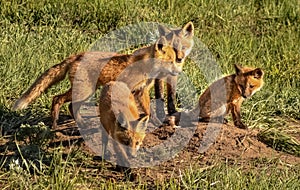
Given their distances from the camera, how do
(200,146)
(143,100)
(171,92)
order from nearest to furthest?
1. (200,146)
2. (143,100)
3. (171,92)

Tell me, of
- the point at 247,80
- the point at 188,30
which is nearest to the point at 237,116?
the point at 247,80

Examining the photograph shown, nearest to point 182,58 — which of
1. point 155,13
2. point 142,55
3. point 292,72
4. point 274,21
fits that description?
point 142,55

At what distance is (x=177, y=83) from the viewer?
7.89m

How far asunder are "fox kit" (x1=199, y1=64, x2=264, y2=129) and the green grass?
288 mm

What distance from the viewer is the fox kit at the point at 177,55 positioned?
22.8 ft

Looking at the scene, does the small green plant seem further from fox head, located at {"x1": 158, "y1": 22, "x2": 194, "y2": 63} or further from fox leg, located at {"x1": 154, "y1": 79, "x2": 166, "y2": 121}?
fox head, located at {"x1": 158, "y1": 22, "x2": 194, "y2": 63}

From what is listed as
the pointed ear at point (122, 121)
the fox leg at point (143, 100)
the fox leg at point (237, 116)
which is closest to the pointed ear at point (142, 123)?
the pointed ear at point (122, 121)

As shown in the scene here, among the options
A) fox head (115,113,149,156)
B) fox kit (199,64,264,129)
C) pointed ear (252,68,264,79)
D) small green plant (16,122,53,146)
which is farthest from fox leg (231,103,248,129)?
small green plant (16,122,53,146)

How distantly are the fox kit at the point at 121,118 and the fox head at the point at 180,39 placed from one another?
852mm

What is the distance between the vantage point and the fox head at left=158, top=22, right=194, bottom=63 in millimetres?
6906

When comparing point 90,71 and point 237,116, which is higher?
point 90,71

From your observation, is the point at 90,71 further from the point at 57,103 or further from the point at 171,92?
the point at 171,92

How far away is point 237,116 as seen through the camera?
7039mm

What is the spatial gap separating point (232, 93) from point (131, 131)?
1.87 meters
